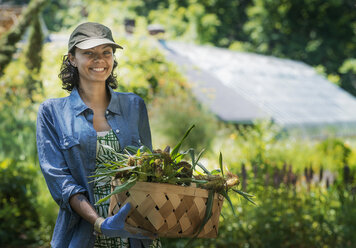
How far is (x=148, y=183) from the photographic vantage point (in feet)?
5.27

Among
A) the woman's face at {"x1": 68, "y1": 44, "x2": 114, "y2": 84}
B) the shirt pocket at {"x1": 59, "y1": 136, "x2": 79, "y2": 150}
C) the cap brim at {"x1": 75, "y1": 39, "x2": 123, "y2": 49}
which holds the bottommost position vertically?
the shirt pocket at {"x1": 59, "y1": 136, "x2": 79, "y2": 150}

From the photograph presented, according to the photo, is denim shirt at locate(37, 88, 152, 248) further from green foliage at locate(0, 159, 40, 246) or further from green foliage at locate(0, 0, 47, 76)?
green foliage at locate(0, 0, 47, 76)

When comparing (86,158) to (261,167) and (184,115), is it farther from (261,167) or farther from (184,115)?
(184,115)

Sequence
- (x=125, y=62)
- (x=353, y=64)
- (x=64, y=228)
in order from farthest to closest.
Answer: (x=353, y=64) < (x=125, y=62) < (x=64, y=228)

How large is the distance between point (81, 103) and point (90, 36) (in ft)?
0.97

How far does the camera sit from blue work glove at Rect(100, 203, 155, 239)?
1.59 meters

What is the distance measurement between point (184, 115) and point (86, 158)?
767cm

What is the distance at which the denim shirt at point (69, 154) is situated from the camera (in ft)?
6.16

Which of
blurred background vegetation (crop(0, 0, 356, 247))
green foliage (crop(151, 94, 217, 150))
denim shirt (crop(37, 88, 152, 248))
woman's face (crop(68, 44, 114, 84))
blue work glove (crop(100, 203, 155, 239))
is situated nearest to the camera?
blue work glove (crop(100, 203, 155, 239))

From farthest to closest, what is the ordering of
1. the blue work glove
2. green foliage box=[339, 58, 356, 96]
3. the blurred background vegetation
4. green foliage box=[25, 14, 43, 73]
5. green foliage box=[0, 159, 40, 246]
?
green foliage box=[339, 58, 356, 96] → green foliage box=[25, 14, 43, 73] → green foliage box=[0, 159, 40, 246] → the blurred background vegetation → the blue work glove

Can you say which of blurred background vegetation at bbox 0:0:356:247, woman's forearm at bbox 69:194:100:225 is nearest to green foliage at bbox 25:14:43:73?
blurred background vegetation at bbox 0:0:356:247

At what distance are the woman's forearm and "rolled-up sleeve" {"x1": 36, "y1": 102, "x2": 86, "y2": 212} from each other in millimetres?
20

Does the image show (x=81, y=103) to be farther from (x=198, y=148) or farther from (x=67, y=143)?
(x=198, y=148)

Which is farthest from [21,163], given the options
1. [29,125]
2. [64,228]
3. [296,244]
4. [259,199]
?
[64,228]
